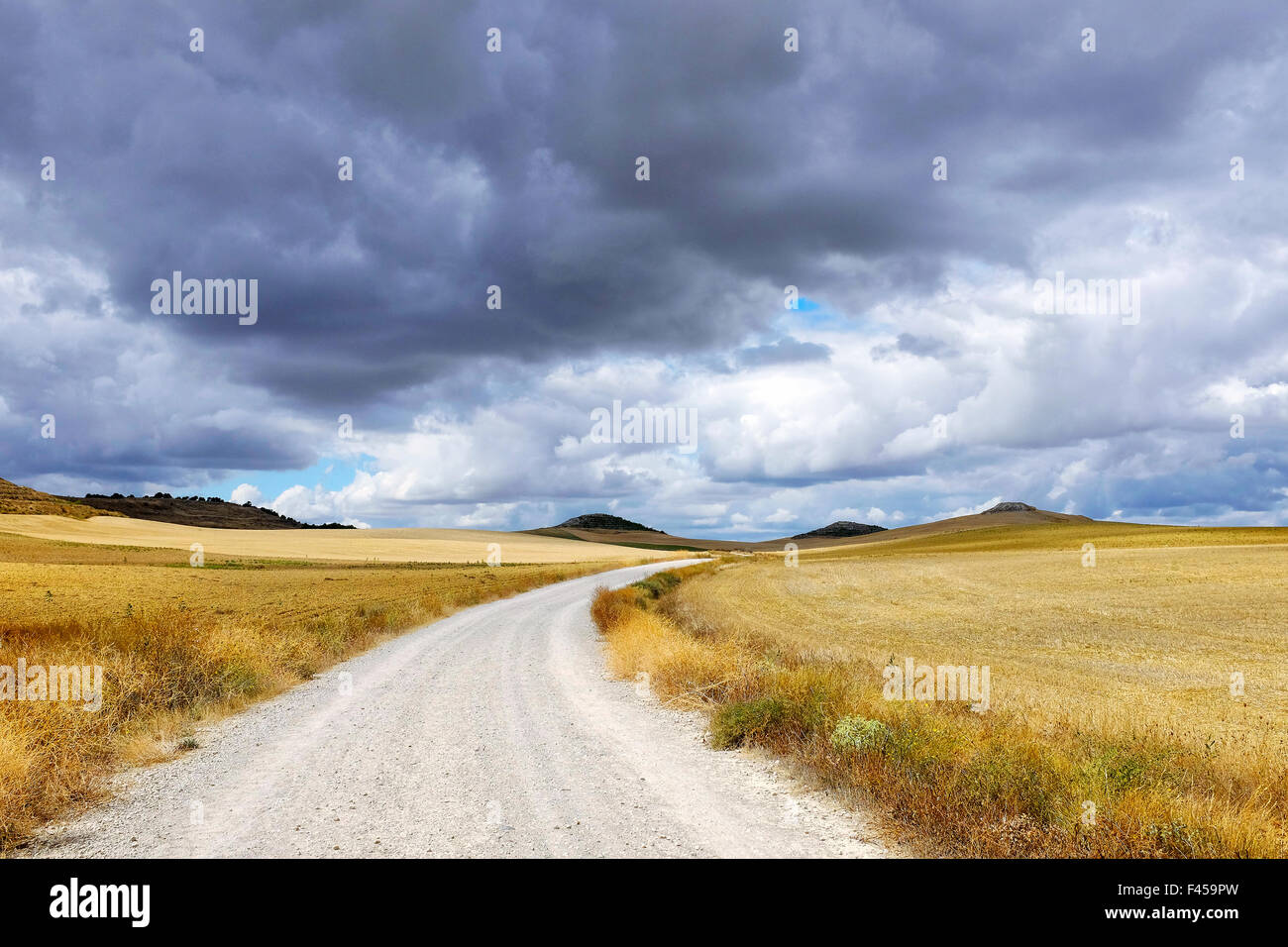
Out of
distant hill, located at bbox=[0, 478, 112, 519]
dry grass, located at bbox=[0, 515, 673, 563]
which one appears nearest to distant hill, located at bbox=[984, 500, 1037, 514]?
dry grass, located at bbox=[0, 515, 673, 563]

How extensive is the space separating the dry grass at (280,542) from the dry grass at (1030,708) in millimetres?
74860

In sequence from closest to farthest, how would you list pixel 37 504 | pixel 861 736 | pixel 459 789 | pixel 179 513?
pixel 459 789, pixel 861 736, pixel 37 504, pixel 179 513

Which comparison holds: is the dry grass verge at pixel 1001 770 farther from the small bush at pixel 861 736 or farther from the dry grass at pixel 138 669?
the dry grass at pixel 138 669

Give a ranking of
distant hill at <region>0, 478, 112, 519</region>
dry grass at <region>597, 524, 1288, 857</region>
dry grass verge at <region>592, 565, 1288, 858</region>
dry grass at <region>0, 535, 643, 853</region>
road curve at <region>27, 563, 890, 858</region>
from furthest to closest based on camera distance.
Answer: distant hill at <region>0, 478, 112, 519</region>
dry grass at <region>0, 535, 643, 853</region>
road curve at <region>27, 563, 890, 858</region>
dry grass at <region>597, 524, 1288, 857</region>
dry grass verge at <region>592, 565, 1288, 858</region>

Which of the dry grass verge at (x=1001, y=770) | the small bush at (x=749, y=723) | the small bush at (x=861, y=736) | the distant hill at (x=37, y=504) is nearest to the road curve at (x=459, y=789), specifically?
the small bush at (x=749, y=723)

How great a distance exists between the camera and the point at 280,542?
4429 inches

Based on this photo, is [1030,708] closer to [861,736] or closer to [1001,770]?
[861,736]

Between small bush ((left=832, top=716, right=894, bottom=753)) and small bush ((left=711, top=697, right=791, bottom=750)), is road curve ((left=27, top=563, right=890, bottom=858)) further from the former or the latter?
small bush ((left=832, top=716, right=894, bottom=753))

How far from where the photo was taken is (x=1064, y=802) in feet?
21.9

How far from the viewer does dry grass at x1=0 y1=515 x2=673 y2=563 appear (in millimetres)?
96562

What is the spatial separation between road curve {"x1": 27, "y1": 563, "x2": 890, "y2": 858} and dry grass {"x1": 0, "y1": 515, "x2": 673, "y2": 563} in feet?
274

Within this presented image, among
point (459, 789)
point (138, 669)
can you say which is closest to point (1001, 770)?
point (459, 789)

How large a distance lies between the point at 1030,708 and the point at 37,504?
181 m

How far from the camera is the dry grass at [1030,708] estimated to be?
6418 millimetres
